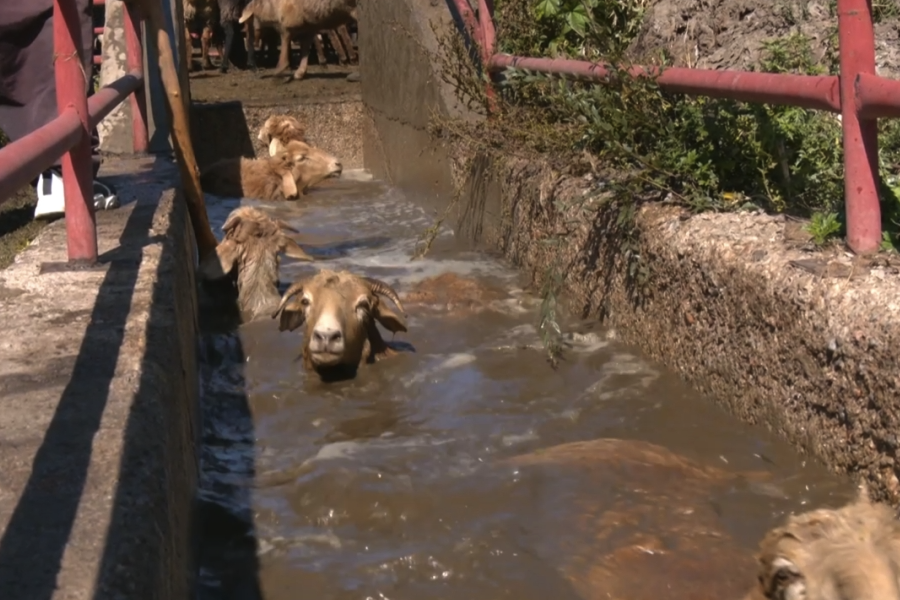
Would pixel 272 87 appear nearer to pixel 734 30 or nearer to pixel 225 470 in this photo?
pixel 734 30

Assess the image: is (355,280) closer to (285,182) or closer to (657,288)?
(657,288)

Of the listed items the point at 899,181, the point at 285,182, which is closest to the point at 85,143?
the point at 899,181

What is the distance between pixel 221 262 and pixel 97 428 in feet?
14.0

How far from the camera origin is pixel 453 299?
6.84 meters

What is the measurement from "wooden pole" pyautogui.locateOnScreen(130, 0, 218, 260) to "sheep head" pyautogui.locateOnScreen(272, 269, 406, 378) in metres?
1.23

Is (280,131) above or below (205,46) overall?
below

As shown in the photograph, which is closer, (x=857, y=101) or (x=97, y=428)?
(x=97, y=428)

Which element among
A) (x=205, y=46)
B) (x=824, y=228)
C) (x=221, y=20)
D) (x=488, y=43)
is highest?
(x=221, y=20)

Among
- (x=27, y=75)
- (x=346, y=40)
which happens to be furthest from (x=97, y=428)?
(x=346, y=40)

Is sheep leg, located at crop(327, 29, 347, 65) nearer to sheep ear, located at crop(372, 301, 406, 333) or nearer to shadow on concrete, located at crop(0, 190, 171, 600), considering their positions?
sheep ear, located at crop(372, 301, 406, 333)

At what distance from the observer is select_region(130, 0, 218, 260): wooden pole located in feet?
23.5

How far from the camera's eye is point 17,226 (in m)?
6.57

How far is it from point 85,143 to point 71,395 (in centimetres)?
170

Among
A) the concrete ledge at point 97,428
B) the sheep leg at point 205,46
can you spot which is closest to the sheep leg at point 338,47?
the sheep leg at point 205,46
